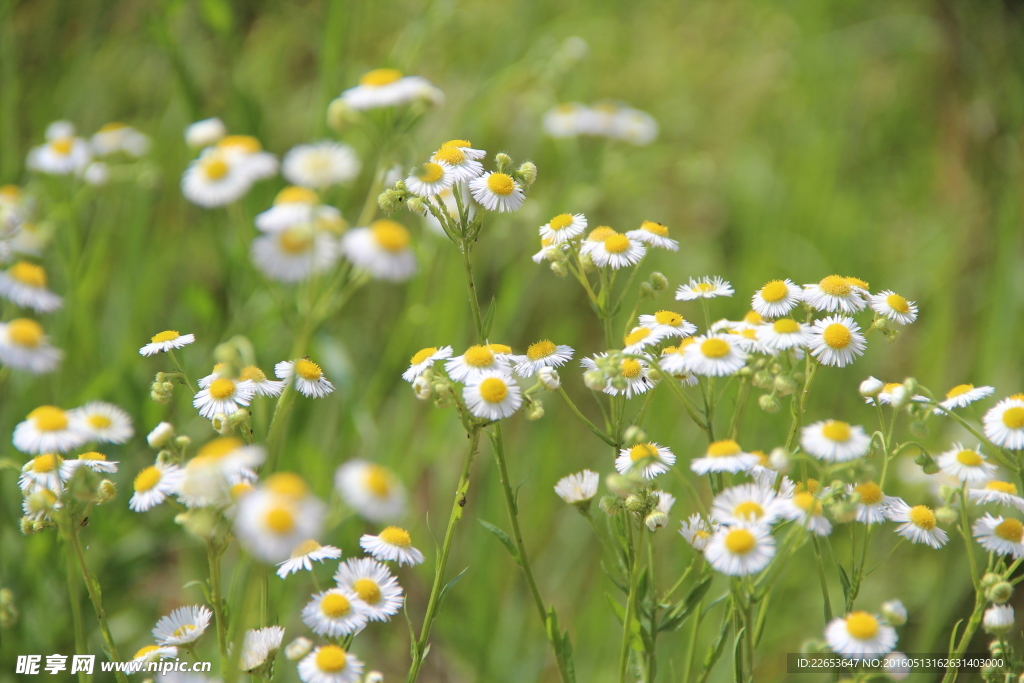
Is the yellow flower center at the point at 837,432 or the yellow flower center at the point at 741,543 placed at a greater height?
the yellow flower center at the point at 837,432

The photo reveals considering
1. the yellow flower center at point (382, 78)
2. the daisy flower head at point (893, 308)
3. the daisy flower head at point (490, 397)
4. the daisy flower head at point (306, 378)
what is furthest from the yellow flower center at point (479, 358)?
the yellow flower center at point (382, 78)

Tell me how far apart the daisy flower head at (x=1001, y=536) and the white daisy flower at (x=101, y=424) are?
0.88 meters

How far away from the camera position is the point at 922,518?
833 mm

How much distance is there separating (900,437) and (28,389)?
88.6 inches

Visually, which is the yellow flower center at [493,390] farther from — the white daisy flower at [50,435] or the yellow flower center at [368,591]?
the white daisy flower at [50,435]

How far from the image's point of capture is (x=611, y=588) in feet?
5.78

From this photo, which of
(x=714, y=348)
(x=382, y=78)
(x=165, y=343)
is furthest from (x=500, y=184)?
(x=382, y=78)

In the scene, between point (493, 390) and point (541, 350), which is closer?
point (493, 390)

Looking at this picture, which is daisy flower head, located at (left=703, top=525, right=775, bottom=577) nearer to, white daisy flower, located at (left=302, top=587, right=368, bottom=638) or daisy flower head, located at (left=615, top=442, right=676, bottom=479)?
daisy flower head, located at (left=615, top=442, right=676, bottom=479)

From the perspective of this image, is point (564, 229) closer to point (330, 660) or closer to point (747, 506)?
point (747, 506)

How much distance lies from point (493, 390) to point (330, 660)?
29 centimetres

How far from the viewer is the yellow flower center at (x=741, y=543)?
2.18 feet

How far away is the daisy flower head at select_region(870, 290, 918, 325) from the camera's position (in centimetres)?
90

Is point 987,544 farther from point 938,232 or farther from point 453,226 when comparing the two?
point 938,232
